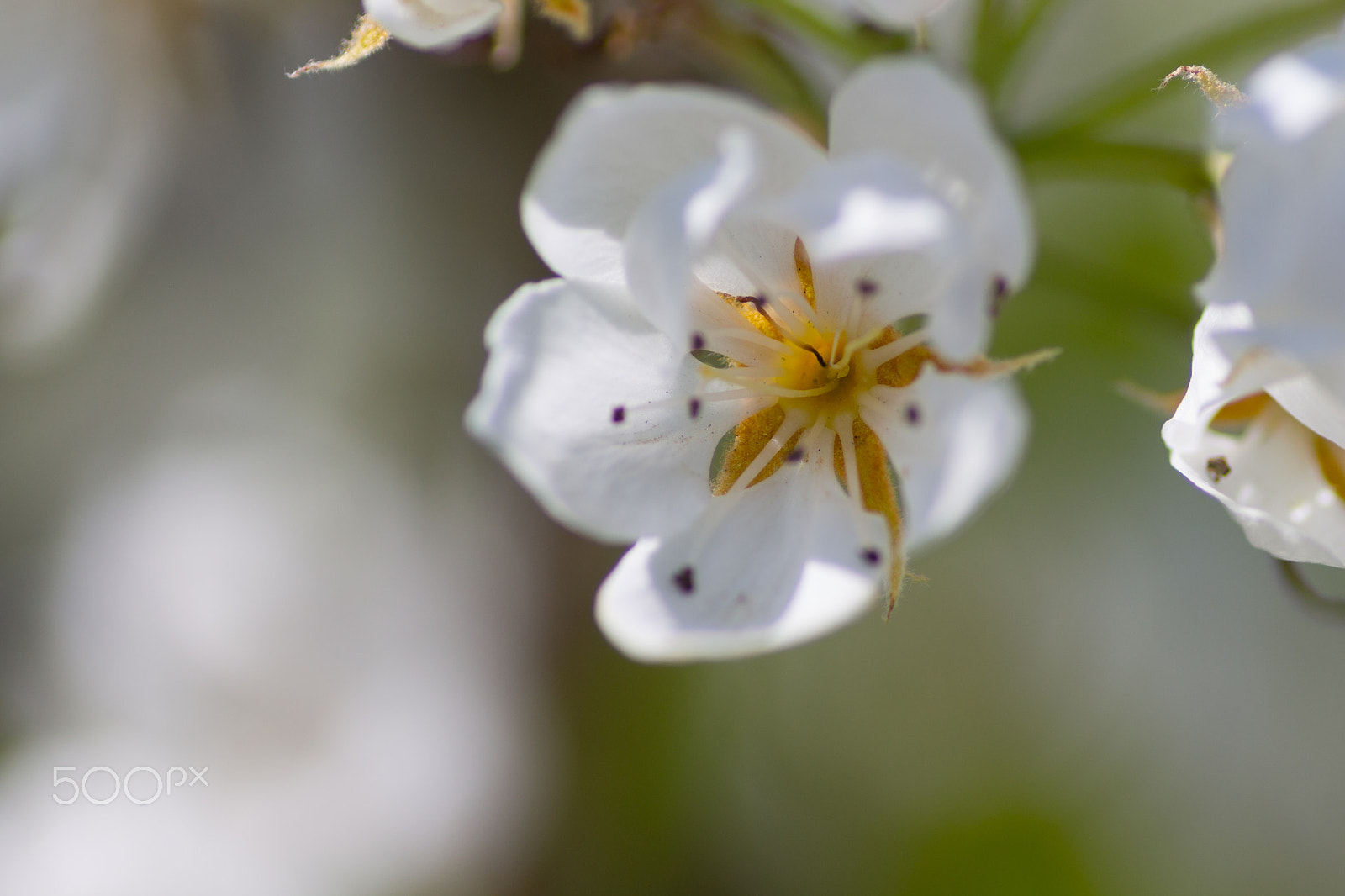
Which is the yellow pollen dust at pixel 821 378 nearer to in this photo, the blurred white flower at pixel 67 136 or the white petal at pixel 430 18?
the white petal at pixel 430 18

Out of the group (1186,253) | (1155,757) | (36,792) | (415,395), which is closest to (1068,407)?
(1186,253)

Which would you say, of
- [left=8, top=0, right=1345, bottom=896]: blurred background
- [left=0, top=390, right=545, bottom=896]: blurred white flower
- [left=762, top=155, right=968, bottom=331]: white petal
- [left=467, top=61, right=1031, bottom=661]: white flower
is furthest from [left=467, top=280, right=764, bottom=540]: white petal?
[left=0, top=390, right=545, bottom=896]: blurred white flower

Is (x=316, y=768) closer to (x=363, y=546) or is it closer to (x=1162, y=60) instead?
(x=363, y=546)

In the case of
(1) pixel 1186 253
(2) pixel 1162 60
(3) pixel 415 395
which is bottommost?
(3) pixel 415 395

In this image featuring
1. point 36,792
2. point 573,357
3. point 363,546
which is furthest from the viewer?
point 363,546

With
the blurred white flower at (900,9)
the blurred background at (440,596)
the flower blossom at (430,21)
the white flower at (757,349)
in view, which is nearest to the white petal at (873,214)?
the white flower at (757,349)

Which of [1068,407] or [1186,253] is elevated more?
[1186,253]
